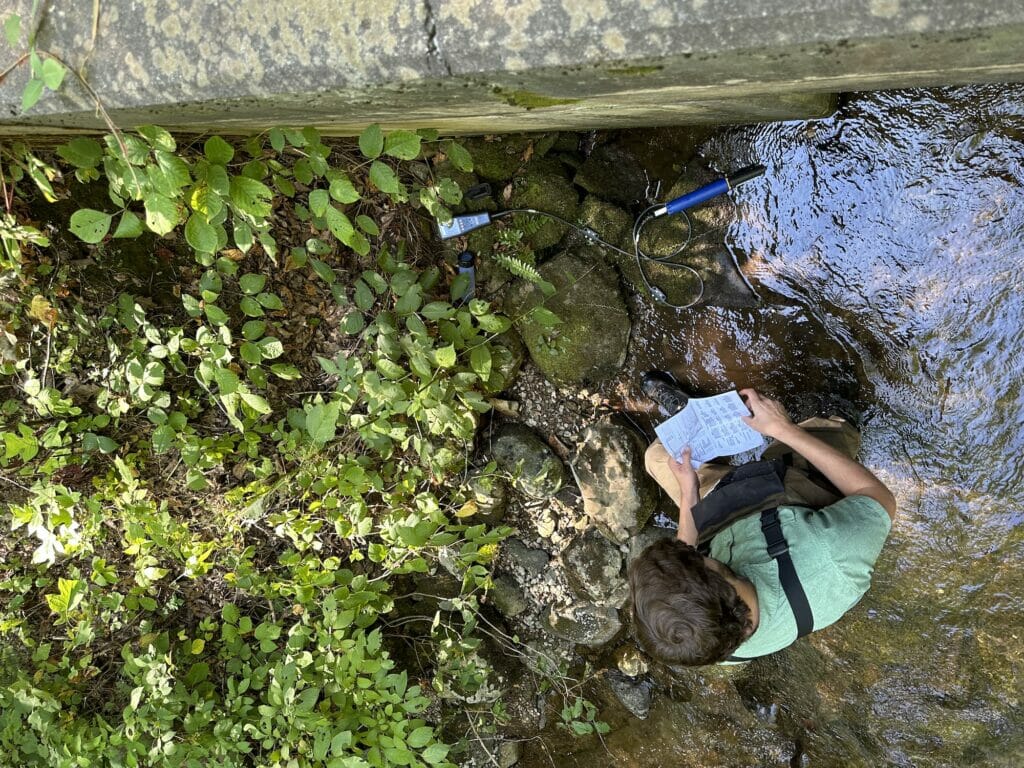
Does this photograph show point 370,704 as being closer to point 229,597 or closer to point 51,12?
point 229,597

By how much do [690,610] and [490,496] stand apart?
6.02 feet

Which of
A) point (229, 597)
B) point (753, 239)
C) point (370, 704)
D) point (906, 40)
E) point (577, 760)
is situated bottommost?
point (577, 760)

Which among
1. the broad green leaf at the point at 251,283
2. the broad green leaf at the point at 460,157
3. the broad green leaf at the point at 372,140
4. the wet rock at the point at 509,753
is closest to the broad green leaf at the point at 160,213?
the broad green leaf at the point at 372,140

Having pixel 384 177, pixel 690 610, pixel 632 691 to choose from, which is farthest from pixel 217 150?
pixel 632 691

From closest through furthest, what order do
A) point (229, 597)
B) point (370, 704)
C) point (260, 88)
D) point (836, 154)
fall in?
point (260, 88), point (836, 154), point (370, 704), point (229, 597)

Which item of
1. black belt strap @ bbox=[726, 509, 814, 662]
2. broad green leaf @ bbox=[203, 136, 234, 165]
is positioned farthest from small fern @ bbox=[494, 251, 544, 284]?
black belt strap @ bbox=[726, 509, 814, 662]

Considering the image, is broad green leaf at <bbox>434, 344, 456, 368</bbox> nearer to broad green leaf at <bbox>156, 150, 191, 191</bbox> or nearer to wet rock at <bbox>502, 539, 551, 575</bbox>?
broad green leaf at <bbox>156, 150, 191, 191</bbox>

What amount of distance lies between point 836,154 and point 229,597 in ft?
14.7

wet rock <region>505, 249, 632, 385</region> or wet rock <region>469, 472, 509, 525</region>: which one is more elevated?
wet rock <region>505, 249, 632, 385</region>

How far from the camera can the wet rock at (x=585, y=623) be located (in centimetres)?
429

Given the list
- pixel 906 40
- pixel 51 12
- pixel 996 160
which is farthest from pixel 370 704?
pixel 996 160

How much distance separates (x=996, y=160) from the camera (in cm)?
280

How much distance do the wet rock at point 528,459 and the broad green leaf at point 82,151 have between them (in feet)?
8.66

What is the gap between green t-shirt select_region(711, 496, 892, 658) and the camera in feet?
8.32
